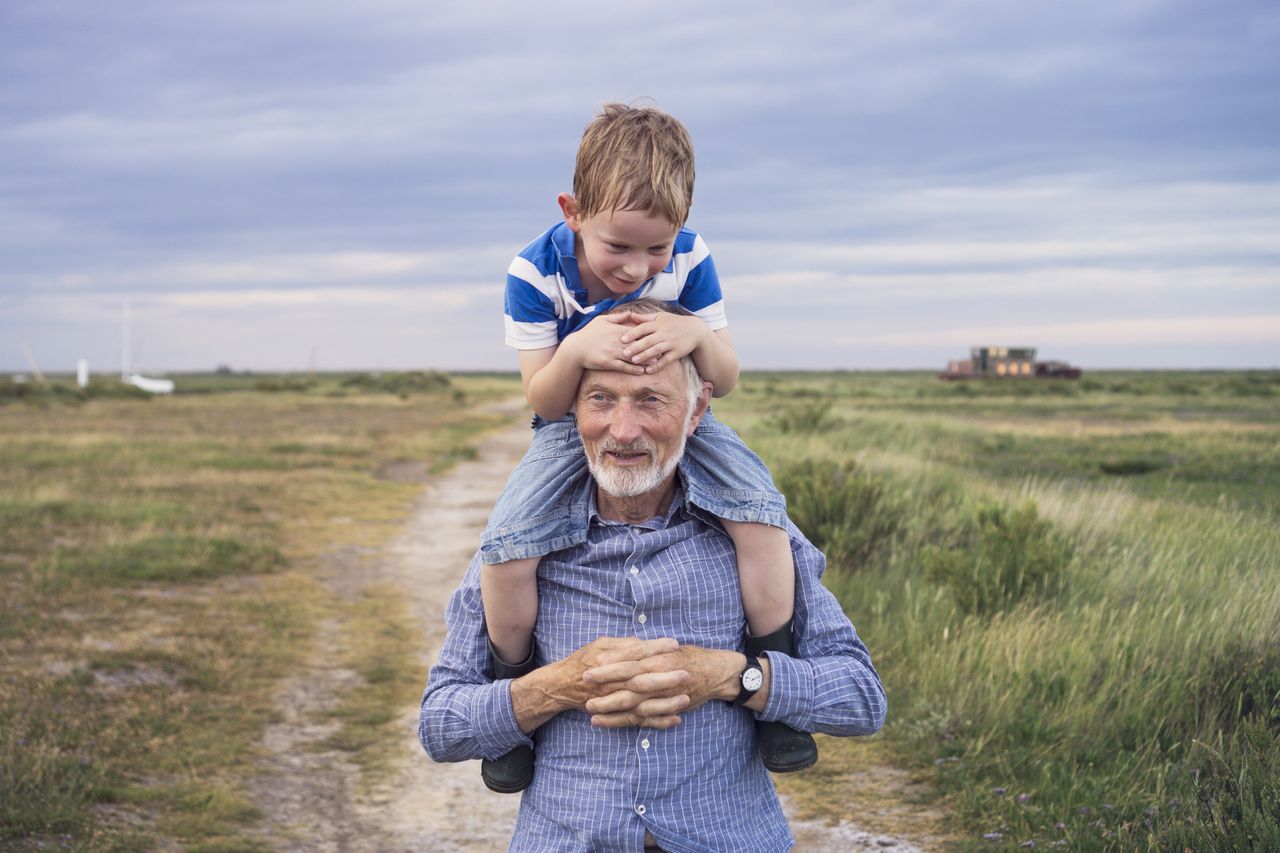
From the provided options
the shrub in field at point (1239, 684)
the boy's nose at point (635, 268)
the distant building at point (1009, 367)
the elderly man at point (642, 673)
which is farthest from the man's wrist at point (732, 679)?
the distant building at point (1009, 367)

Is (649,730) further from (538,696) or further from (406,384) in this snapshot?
(406,384)

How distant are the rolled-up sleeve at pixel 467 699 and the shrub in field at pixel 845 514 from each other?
6139 mm

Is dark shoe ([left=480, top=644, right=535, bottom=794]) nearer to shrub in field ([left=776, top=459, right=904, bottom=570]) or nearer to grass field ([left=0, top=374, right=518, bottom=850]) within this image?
grass field ([left=0, top=374, right=518, bottom=850])

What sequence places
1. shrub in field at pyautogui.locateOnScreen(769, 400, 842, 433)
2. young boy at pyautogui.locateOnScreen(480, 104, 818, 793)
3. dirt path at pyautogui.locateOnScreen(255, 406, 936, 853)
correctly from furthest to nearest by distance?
shrub in field at pyautogui.locateOnScreen(769, 400, 842, 433) < dirt path at pyautogui.locateOnScreen(255, 406, 936, 853) < young boy at pyautogui.locateOnScreen(480, 104, 818, 793)

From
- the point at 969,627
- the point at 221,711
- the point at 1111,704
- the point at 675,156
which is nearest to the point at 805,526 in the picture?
the point at 969,627

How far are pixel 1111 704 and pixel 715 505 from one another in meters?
3.71

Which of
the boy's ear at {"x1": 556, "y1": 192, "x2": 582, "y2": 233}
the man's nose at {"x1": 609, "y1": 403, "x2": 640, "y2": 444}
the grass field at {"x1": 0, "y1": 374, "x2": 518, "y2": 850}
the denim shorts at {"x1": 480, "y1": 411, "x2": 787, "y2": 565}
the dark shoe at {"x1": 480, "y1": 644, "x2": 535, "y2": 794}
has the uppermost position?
the boy's ear at {"x1": 556, "y1": 192, "x2": 582, "y2": 233}

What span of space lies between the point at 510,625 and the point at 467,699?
21 centimetres

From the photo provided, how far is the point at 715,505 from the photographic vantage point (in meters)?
2.73

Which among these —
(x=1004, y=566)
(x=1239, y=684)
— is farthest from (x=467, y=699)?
(x=1004, y=566)

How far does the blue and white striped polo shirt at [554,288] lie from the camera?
3191 millimetres

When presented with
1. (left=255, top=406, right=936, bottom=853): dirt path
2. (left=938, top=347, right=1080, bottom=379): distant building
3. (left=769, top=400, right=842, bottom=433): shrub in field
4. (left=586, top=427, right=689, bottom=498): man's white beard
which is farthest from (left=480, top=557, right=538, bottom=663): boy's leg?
(left=938, top=347, right=1080, bottom=379): distant building

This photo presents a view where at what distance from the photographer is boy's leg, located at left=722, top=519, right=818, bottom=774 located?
275 centimetres

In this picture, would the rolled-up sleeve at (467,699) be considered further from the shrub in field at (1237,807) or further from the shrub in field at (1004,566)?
the shrub in field at (1004,566)
